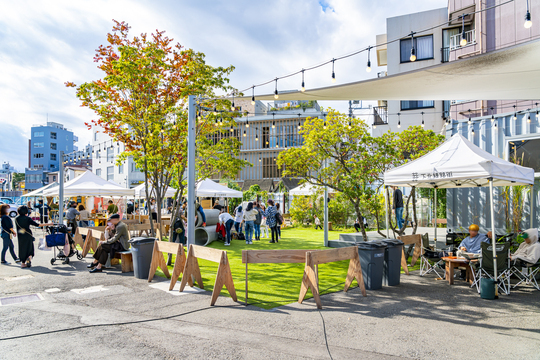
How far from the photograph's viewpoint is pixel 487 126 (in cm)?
1223

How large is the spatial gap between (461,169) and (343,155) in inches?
174

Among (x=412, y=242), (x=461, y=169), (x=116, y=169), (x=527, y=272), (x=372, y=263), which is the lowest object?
(x=527, y=272)

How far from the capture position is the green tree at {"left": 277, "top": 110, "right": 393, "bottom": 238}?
35.5 feet

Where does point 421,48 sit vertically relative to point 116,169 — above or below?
above

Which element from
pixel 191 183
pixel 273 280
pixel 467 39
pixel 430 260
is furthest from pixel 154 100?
pixel 467 39

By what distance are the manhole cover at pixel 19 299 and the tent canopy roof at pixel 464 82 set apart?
6.23m

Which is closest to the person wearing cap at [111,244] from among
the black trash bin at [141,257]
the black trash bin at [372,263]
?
the black trash bin at [141,257]

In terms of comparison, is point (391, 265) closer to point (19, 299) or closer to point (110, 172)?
point (19, 299)

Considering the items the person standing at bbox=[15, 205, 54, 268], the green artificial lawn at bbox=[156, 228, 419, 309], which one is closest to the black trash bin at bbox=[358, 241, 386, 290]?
the green artificial lawn at bbox=[156, 228, 419, 309]

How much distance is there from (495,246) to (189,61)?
9.79m

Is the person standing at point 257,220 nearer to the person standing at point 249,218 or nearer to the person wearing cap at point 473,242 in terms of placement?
the person standing at point 249,218

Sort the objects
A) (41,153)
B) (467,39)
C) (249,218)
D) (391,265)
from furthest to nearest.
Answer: (41,153) < (467,39) < (249,218) < (391,265)

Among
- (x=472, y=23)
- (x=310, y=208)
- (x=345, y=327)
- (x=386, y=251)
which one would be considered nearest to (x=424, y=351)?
(x=345, y=327)

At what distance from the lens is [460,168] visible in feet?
23.8
